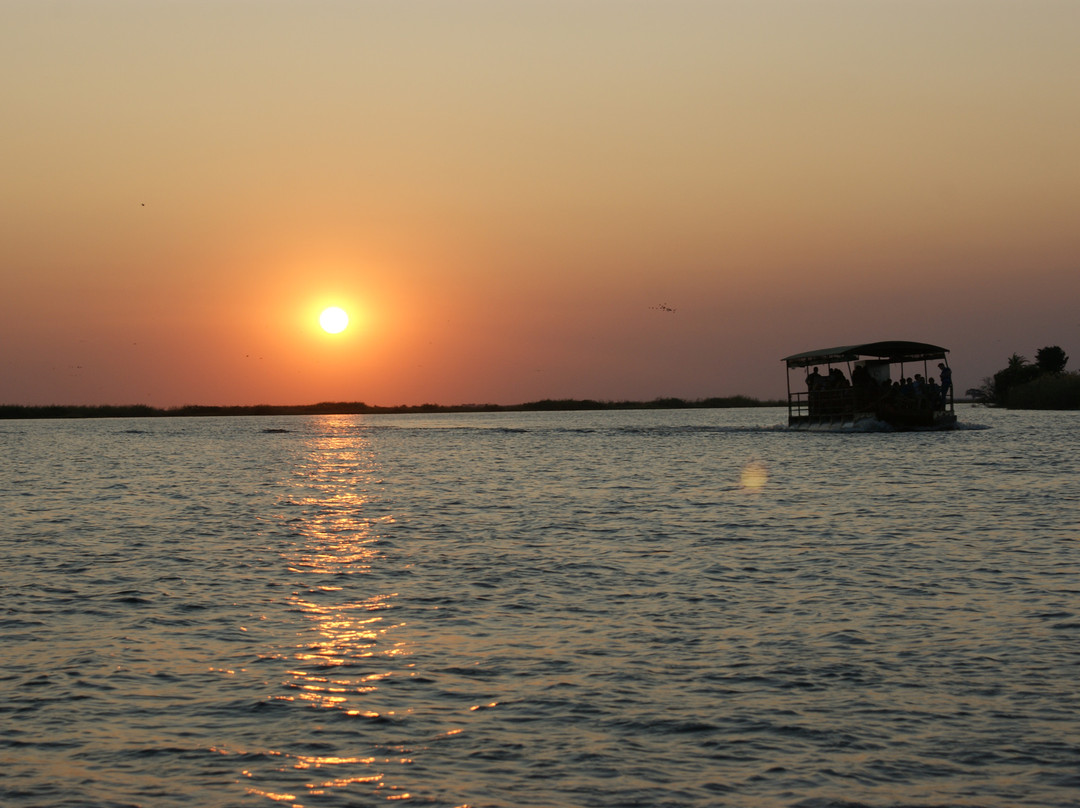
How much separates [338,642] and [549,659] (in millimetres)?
2574

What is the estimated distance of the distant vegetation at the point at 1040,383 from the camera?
371 feet

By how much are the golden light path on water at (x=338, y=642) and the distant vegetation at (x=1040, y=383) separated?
4132 inches

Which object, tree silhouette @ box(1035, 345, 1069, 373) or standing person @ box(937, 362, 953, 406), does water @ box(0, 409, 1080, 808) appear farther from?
tree silhouette @ box(1035, 345, 1069, 373)

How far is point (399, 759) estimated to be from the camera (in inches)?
318

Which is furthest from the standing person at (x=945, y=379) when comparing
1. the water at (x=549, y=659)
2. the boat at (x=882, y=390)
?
the water at (x=549, y=659)

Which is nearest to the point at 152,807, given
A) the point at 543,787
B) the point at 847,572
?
the point at 543,787

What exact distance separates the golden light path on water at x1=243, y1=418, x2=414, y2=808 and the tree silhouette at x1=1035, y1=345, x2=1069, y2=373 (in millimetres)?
115327

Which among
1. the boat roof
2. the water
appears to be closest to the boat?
the boat roof

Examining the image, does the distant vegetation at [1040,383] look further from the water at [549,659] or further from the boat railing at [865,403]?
the water at [549,659]

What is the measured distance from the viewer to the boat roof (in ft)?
199

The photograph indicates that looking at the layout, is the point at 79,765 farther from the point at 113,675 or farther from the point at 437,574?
the point at 437,574

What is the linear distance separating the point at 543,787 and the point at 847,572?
10.0m

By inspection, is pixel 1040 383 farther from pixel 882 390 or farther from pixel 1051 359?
pixel 882 390

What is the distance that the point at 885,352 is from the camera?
61875 millimetres
